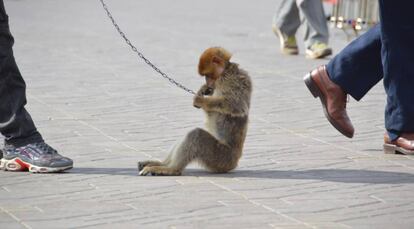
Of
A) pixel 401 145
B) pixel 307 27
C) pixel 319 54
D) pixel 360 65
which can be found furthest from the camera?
pixel 307 27

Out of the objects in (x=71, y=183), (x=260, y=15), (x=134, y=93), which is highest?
(x=71, y=183)

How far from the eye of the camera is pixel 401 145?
7.23m

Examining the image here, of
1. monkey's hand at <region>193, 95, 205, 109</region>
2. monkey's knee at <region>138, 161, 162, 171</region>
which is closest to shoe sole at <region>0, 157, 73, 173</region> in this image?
monkey's knee at <region>138, 161, 162, 171</region>

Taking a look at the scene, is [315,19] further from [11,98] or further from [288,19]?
[11,98]

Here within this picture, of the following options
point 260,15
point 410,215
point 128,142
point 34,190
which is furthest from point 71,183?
point 260,15

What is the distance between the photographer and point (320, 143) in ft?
24.9

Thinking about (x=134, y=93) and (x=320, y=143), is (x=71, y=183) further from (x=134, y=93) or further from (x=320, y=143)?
(x=134, y=93)

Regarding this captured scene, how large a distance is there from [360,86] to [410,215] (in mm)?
1948

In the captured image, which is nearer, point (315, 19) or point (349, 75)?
point (349, 75)

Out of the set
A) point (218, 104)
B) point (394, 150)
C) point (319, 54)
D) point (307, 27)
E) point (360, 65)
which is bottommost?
point (319, 54)

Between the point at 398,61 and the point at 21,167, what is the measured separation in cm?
250

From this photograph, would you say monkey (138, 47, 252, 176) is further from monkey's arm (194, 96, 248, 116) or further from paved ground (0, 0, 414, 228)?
paved ground (0, 0, 414, 228)

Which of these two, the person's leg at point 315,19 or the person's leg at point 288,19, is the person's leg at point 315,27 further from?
the person's leg at point 288,19

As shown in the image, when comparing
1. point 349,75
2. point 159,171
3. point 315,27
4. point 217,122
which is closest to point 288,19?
point 315,27
